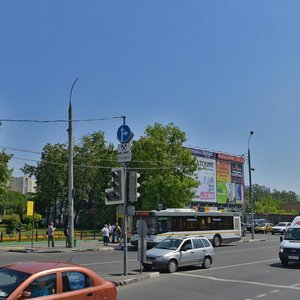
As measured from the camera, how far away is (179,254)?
1906 cm

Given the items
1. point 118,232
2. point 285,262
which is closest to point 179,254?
point 285,262

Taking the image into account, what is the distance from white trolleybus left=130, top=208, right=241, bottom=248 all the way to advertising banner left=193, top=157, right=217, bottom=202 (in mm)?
30192

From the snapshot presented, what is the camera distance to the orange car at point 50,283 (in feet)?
22.3

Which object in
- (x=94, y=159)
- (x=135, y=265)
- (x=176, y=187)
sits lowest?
(x=135, y=265)

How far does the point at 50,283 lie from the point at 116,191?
30.1ft

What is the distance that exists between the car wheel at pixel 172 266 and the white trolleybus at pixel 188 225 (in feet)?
33.9

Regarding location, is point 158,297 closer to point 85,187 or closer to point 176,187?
point 176,187

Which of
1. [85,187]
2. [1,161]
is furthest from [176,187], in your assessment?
[85,187]

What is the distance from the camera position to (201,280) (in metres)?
16.3

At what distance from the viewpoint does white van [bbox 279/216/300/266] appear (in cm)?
2017

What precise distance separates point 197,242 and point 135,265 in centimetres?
326

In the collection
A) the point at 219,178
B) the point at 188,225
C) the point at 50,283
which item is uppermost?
the point at 219,178

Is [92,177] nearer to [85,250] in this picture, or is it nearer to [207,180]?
[207,180]

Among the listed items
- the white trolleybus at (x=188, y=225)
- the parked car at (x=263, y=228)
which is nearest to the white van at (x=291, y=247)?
the white trolleybus at (x=188, y=225)
